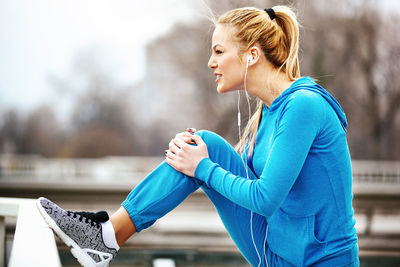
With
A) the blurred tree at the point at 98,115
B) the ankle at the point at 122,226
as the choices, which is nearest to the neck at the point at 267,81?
the ankle at the point at 122,226

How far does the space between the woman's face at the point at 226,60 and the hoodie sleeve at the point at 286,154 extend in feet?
0.79

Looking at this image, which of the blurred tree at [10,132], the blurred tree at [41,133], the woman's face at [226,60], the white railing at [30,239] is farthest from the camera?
the blurred tree at [41,133]

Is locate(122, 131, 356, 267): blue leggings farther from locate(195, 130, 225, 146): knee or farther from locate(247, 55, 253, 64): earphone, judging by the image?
locate(247, 55, 253, 64): earphone

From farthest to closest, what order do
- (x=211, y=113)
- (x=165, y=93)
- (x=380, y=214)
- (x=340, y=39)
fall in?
(x=165, y=93) < (x=211, y=113) < (x=340, y=39) < (x=380, y=214)

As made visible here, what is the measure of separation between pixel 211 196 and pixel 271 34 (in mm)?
516

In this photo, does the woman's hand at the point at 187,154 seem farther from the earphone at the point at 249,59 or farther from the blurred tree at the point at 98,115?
the blurred tree at the point at 98,115

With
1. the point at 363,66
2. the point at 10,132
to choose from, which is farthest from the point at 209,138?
the point at 10,132

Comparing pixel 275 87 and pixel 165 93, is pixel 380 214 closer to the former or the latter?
pixel 275 87

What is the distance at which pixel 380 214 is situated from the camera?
19.9 ft

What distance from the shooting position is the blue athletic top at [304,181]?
3.79 ft

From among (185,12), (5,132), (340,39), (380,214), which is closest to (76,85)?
(5,132)

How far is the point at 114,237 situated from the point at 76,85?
10918 mm

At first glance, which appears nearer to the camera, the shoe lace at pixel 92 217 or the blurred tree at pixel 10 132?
the shoe lace at pixel 92 217

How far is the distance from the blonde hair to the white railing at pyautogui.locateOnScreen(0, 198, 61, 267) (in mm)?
747
